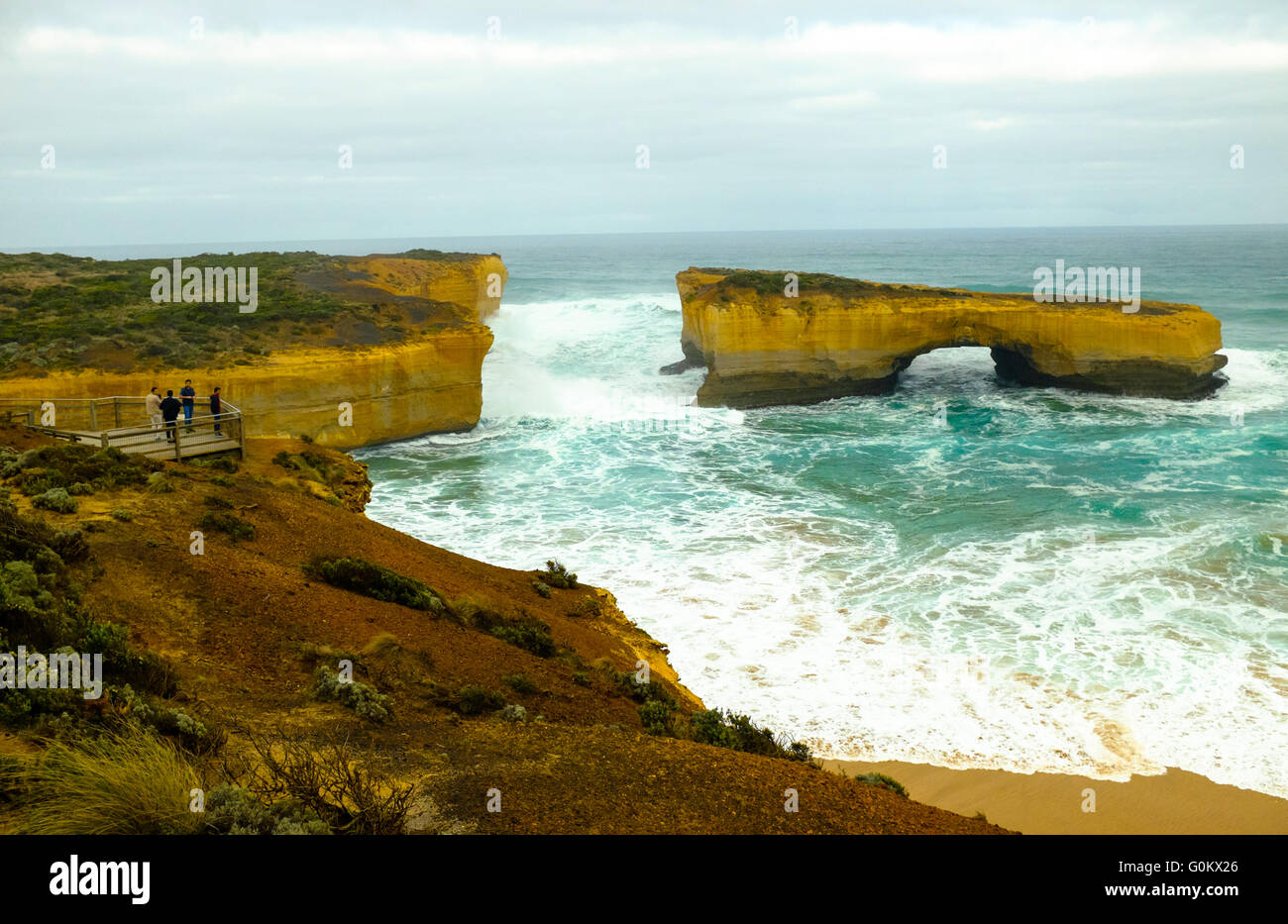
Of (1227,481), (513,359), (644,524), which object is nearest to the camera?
(644,524)

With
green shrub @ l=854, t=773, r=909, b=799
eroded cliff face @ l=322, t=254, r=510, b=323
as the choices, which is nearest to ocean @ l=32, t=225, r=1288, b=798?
green shrub @ l=854, t=773, r=909, b=799

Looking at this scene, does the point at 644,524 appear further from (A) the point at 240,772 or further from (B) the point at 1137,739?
(A) the point at 240,772

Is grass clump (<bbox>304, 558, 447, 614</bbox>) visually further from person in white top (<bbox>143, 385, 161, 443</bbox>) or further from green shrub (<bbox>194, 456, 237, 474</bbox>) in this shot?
person in white top (<bbox>143, 385, 161, 443</bbox>)

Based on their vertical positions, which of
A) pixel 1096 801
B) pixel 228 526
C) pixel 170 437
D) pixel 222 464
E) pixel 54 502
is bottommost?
pixel 1096 801

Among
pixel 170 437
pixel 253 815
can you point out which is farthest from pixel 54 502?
pixel 253 815

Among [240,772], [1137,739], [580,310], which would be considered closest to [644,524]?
[1137,739]

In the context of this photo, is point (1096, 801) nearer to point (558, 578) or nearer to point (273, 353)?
point (558, 578)
